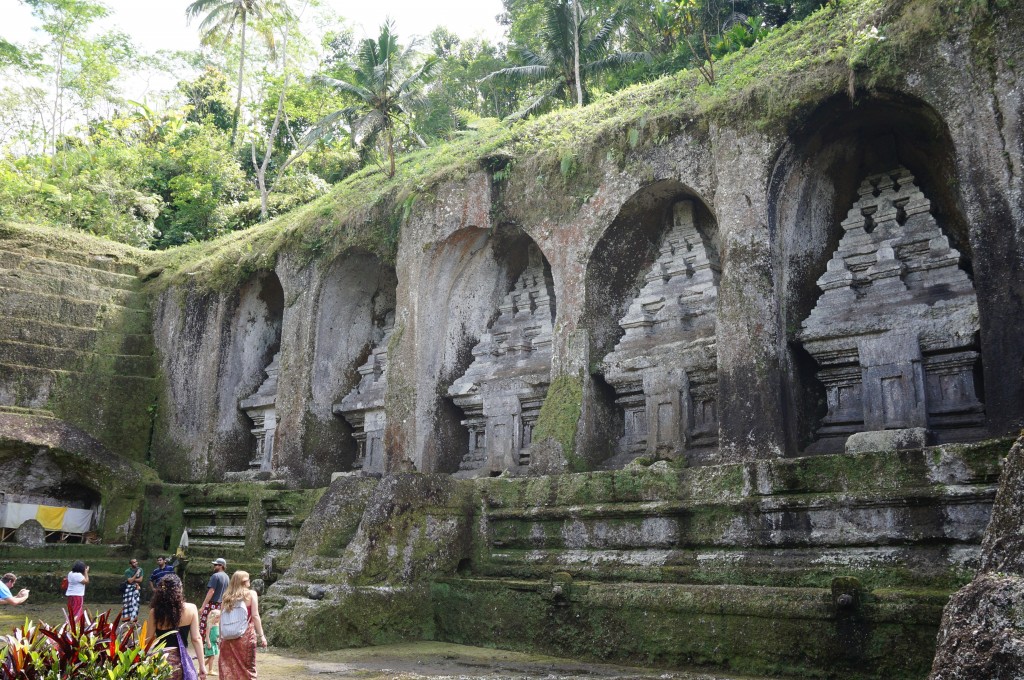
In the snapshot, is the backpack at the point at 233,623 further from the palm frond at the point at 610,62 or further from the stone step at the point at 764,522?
the palm frond at the point at 610,62

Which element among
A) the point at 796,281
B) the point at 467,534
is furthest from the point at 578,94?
the point at 467,534

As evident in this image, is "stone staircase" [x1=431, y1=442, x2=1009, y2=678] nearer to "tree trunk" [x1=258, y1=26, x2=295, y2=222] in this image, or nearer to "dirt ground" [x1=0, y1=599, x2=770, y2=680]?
"dirt ground" [x1=0, y1=599, x2=770, y2=680]

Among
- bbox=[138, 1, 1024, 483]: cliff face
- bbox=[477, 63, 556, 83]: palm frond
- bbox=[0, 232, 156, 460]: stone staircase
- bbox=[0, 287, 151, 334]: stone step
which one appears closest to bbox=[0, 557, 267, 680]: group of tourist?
bbox=[138, 1, 1024, 483]: cliff face

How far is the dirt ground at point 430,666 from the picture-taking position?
7.21 m

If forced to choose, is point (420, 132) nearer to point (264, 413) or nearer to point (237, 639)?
point (264, 413)

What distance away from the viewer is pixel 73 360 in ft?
53.8

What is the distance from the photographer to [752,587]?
7.43m

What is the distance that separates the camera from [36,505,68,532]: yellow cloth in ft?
49.9

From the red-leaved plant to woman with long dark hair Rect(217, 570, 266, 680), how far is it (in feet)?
5.82

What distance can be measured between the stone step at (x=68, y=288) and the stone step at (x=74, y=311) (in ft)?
0.40

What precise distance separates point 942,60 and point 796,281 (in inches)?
107

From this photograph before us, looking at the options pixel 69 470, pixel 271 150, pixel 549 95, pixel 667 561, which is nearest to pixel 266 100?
pixel 271 150

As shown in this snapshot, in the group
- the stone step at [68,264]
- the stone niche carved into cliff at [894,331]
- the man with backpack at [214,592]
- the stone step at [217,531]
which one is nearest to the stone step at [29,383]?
the stone step at [68,264]

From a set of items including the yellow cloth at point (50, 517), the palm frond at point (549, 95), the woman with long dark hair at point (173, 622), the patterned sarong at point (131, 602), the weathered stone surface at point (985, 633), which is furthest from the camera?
the palm frond at point (549, 95)
